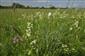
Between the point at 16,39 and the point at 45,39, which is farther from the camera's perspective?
the point at 16,39

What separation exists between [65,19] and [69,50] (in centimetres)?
109

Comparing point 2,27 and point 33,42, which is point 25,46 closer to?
point 33,42

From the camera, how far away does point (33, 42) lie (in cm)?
394

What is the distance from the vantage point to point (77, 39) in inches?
165

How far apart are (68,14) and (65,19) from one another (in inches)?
→ 18.0

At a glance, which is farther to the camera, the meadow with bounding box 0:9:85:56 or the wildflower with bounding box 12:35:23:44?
the wildflower with bounding box 12:35:23:44

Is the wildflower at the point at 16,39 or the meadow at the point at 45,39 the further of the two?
the wildflower at the point at 16,39

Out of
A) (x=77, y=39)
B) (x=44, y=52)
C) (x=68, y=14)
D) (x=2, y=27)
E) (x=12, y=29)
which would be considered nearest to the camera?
(x=44, y=52)

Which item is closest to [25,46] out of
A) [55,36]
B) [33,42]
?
[33,42]

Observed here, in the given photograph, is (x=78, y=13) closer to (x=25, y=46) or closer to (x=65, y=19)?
(x=65, y=19)

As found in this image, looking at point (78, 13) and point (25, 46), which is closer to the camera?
point (25, 46)

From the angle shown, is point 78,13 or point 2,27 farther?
point 78,13

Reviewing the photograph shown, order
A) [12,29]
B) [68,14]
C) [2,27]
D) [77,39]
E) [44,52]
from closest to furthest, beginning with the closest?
[44,52] → [77,39] → [12,29] → [2,27] → [68,14]

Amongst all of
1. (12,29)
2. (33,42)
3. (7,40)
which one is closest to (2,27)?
(12,29)
